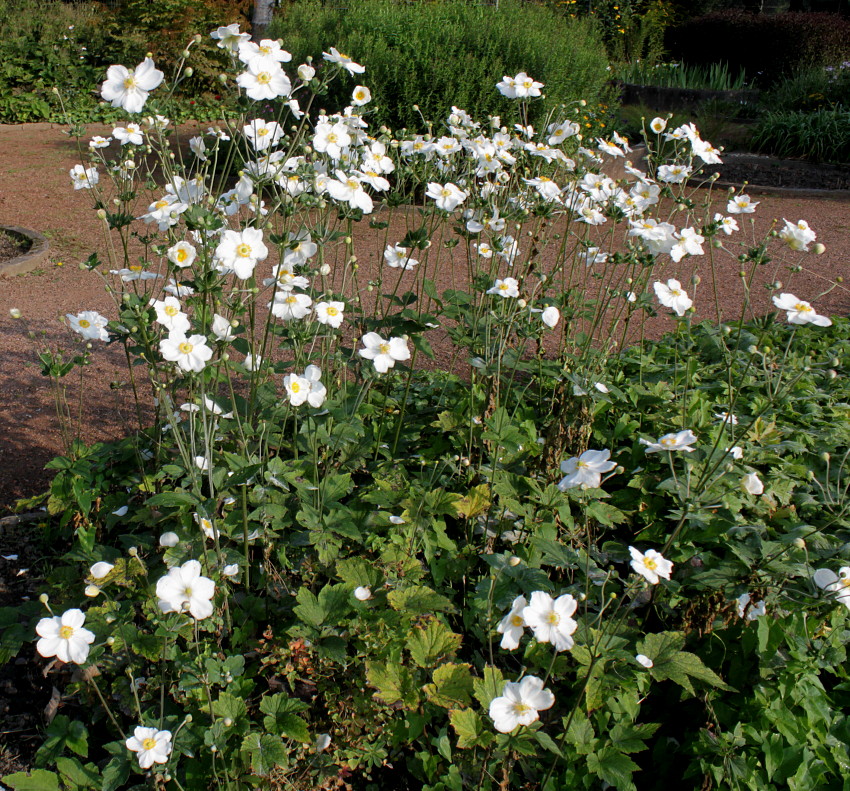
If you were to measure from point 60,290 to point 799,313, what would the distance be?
432cm

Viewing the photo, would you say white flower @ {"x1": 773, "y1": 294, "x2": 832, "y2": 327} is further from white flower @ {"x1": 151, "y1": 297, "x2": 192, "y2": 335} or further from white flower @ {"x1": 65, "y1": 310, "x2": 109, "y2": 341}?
white flower @ {"x1": 65, "y1": 310, "x2": 109, "y2": 341}

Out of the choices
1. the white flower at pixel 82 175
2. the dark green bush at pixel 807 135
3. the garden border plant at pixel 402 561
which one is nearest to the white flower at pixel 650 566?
the garden border plant at pixel 402 561

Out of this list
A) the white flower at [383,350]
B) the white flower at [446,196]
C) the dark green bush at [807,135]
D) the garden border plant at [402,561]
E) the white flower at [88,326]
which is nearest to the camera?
A: the garden border plant at [402,561]

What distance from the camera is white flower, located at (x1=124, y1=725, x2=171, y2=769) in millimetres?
1413

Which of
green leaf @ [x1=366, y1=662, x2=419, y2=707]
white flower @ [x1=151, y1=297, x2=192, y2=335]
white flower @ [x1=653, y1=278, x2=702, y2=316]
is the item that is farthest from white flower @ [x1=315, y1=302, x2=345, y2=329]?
white flower @ [x1=653, y1=278, x2=702, y2=316]

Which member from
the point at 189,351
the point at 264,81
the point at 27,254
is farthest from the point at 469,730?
the point at 27,254

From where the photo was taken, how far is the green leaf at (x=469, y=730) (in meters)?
1.49

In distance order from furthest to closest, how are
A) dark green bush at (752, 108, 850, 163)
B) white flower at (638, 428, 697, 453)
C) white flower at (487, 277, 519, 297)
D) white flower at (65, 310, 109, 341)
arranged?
dark green bush at (752, 108, 850, 163)
white flower at (487, 277, 519, 297)
white flower at (65, 310, 109, 341)
white flower at (638, 428, 697, 453)

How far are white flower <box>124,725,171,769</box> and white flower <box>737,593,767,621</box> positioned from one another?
1323mm

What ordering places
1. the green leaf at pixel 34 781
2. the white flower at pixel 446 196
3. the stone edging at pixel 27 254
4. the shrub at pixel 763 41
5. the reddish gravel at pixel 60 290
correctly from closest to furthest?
the green leaf at pixel 34 781
the white flower at pixel 446 196
the reddish gravel at pixel 60 290
the stone edging at pixel 27 254
the shrub at pixel 763 41

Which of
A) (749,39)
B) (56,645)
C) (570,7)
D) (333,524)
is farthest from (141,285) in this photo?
(749,39)

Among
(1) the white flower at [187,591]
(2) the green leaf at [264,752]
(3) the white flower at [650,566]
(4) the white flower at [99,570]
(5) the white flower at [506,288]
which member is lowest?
(2) the green leaf at [264,752]

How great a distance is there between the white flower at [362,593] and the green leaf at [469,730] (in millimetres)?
319

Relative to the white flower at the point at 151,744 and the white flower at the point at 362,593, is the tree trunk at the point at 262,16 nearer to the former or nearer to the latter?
the white flower at the point at 362,593
